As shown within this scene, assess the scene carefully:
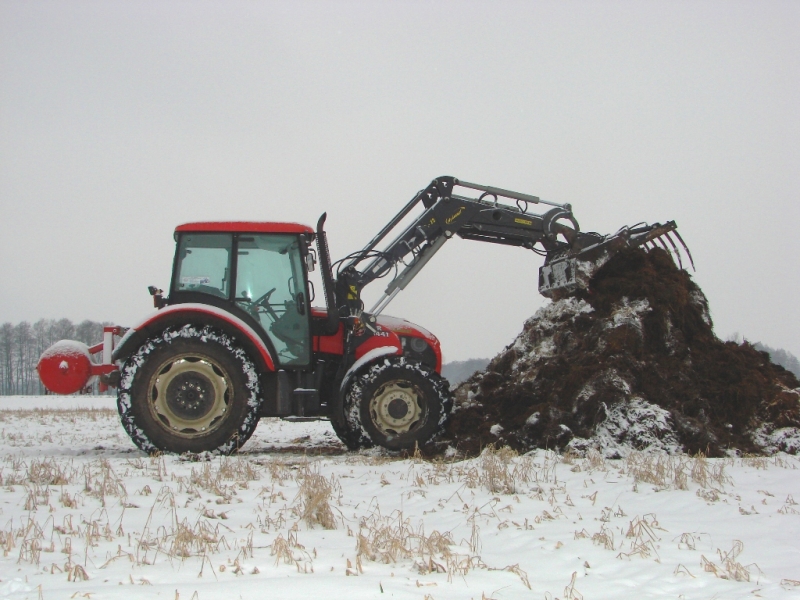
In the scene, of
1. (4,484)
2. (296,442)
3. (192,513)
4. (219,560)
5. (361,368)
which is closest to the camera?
(219,560)

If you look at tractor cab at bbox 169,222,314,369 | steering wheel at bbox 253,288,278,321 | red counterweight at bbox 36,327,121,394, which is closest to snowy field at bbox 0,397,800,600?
red counterweight at bbox 36,327,121,394

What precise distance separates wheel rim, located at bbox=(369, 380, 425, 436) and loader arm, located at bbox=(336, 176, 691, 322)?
1069 millimetres

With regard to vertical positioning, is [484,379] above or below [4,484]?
above

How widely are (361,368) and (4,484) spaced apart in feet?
12.3

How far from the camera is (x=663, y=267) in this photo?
9.59m

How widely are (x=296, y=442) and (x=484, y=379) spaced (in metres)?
2.88

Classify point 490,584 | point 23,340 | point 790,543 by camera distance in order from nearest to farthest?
point 490,584, point 790,543, point 23,340

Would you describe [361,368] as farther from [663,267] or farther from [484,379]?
[663,267]

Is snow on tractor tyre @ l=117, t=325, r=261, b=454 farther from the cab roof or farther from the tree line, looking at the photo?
the tree line

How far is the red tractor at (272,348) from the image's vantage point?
7934 mm

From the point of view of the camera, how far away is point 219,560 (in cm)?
391

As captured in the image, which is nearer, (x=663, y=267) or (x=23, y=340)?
(x=663, y=267)

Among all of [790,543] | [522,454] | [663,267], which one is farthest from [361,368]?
[790,543]

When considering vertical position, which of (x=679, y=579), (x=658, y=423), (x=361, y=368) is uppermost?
(x=361, y=368)
